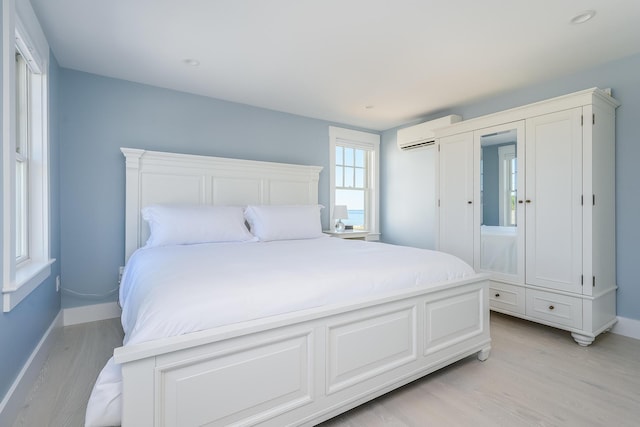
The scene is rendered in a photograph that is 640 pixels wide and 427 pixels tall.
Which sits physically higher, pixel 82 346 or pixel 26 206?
pixel 26 206

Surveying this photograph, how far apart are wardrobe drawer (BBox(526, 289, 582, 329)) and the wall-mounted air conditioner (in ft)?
6.83

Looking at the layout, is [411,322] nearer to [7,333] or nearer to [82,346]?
[7,333]

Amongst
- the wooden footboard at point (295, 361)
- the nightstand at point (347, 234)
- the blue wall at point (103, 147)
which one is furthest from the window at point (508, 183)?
the blue wall at point (103, 147)

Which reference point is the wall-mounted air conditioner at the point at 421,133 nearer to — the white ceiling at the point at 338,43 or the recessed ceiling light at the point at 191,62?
the white ceiling at the point at 338,43

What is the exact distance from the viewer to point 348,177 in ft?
15.7

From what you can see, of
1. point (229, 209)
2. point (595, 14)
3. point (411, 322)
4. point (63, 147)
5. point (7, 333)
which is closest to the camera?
point (7, 333)

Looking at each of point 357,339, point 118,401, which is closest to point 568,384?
point 357,339

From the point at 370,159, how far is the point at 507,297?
2.79 meters

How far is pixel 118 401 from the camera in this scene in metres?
1.10

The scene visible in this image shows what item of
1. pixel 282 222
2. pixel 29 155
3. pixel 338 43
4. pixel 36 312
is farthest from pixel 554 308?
pixel 29 155

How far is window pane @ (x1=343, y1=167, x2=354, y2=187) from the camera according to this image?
4762mm

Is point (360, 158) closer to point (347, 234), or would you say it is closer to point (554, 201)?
point (347, 234)

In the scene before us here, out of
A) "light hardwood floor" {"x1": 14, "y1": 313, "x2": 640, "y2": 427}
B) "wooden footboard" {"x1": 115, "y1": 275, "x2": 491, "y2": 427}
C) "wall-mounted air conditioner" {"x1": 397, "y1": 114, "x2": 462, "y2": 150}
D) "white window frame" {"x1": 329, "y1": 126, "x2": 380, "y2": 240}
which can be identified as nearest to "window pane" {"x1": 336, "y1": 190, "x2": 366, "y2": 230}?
"white window frame" {"x1": 329, "y1": 126, "x2": 380, "y2": 240}

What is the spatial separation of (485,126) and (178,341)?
3257mm
